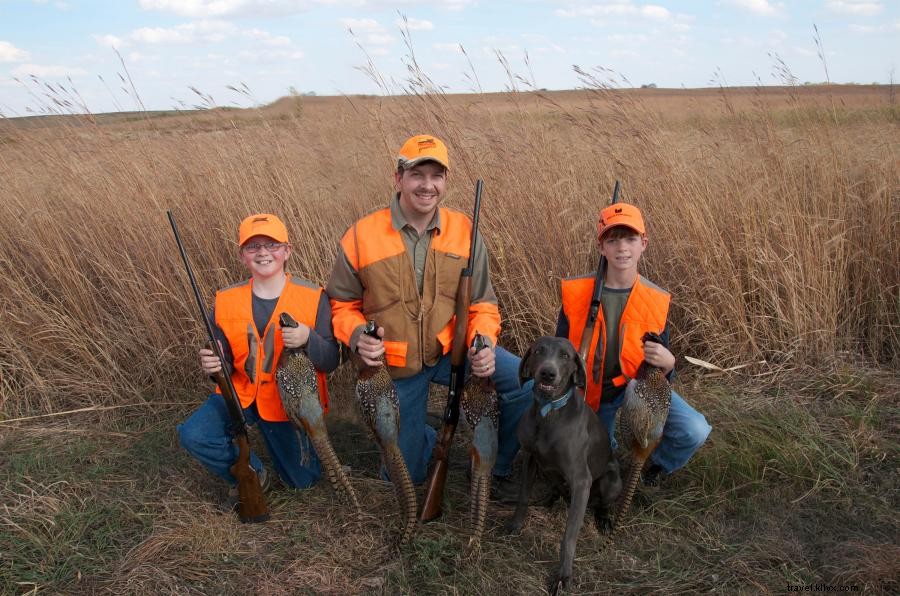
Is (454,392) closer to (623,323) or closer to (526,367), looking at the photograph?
(526,367)

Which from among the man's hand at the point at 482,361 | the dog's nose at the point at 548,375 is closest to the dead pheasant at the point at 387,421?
the man's hand at the point at 482,361

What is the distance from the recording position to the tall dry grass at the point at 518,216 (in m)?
4.62

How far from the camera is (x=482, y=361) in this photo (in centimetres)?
315

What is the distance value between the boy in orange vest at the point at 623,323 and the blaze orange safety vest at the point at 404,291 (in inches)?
19.3

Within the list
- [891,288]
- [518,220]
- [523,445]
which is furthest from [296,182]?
[891,288]

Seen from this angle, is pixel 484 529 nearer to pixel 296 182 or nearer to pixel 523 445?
pixel 523 445

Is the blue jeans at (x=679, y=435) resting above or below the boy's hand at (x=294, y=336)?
below

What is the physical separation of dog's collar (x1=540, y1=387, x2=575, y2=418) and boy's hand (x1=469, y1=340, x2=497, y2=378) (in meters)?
0.32

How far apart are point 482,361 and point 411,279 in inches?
24.5

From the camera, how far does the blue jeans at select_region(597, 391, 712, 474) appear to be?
10.9ft

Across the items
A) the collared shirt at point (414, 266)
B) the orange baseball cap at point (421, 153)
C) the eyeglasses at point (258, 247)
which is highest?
the orange baseball cap at point (421, 153)

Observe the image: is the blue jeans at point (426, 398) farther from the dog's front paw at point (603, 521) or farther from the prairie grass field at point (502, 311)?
the dog's front paw at point (603, 521)

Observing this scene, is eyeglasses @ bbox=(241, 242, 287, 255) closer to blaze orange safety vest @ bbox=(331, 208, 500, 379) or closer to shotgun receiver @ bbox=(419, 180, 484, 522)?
blaze orange safety vest @ bbox=(331, 208, 500, 379)

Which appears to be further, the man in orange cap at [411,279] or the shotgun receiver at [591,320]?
the man in orange cap at [411,279]
